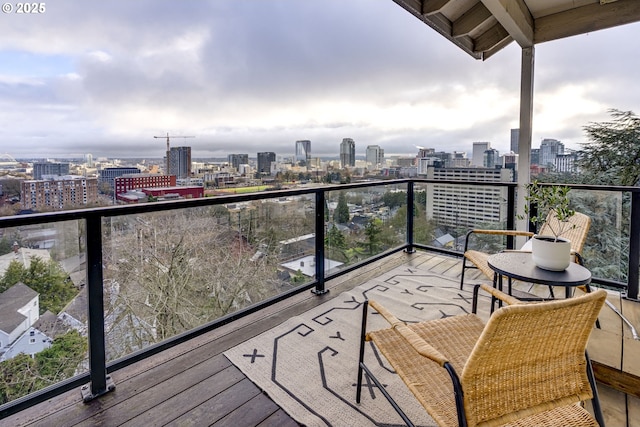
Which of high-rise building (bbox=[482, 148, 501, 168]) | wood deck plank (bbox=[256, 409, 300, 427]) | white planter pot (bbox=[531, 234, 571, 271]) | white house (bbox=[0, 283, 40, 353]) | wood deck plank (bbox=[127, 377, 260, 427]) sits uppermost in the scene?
high-rise building (bbox=[482, 148, 501, 168])

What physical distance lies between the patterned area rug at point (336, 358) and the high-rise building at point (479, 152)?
1.86m

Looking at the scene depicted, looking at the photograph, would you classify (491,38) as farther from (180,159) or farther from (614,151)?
(180,159)

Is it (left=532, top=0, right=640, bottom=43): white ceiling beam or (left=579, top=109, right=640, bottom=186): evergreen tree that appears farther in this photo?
(left=579, top=109, right=640, bottom=186): evergreen tree

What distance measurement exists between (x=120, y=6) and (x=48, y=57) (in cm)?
156

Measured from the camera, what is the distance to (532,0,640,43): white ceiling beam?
3.44 metres

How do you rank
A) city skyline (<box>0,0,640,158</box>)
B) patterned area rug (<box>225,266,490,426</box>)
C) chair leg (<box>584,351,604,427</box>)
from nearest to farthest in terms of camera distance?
chair leg (<box>584,351,604,427</box>) → patterned area rug (<box>225,266,490,426</box>) → city skyline (<box>0,0,640,158</box>)

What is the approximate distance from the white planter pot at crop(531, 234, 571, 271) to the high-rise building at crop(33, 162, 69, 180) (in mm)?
4081

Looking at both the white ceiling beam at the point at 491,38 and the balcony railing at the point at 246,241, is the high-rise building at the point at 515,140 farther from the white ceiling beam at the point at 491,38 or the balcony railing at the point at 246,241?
the white ceiling beam at the point at 491,38

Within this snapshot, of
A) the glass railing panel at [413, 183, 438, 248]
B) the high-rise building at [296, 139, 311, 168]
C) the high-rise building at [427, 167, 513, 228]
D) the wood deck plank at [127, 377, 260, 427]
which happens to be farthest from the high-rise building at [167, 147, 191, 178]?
the high-rise building at [427, 167, 513, 228]

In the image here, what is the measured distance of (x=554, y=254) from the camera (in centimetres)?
206

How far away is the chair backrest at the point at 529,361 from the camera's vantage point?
1.06m

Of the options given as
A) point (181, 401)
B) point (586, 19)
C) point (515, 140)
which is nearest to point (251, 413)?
point (181, 401)

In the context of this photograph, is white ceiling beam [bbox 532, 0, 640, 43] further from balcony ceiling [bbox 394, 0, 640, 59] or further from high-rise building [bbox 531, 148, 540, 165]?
high-rise building [bbox 531, 148, 540, 165]

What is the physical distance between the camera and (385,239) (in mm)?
4539
